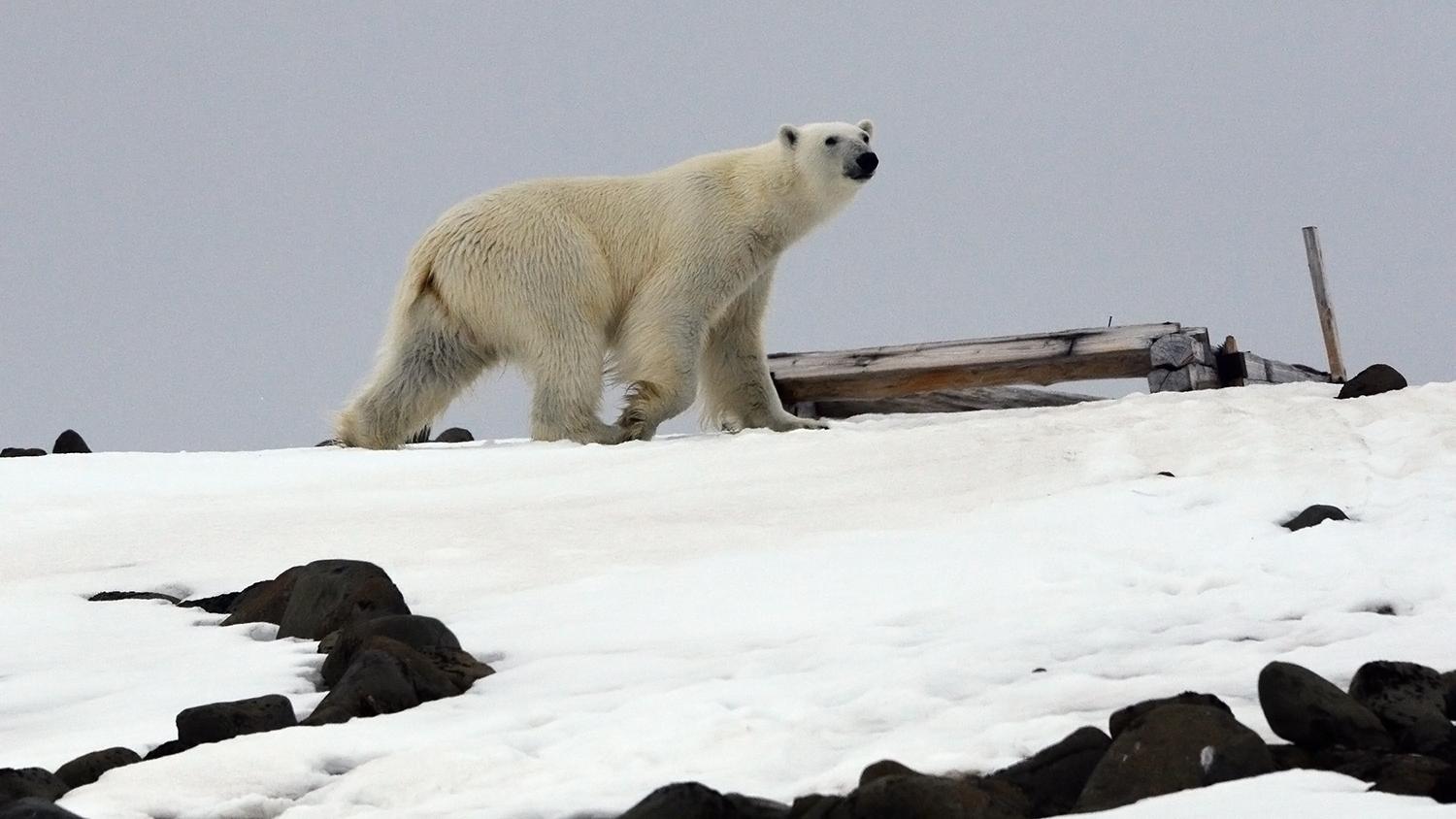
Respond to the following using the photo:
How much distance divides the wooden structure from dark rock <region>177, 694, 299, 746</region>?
7.64 m

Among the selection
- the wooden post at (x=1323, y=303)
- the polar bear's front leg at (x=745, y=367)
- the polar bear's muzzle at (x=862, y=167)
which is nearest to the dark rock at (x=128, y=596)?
the polar bear's front leg at (x=745, y=367)

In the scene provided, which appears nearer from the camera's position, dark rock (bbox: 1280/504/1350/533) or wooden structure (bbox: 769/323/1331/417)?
dark rock (bbox: 1280/504/1350/533)

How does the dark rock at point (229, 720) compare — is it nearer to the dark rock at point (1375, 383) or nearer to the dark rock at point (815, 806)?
the dark rock at point (815, 806)

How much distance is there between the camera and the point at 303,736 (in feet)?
9.93

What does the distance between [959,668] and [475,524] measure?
Result: 9.07ft

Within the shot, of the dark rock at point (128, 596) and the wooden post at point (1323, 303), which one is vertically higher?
the wooden post at point (1323, 303)

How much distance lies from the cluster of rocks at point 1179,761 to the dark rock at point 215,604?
2549 millimetres

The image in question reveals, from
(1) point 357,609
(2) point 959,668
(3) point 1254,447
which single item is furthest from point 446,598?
(3) point 1254,447

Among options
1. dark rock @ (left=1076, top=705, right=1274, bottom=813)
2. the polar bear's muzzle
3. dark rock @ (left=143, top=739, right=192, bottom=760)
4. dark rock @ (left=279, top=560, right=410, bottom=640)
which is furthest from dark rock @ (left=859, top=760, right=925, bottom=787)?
the polar bear's muzzle

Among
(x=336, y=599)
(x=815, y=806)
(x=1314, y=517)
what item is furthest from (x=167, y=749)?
(x=1314, y=517)

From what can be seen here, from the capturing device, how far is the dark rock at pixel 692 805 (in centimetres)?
238

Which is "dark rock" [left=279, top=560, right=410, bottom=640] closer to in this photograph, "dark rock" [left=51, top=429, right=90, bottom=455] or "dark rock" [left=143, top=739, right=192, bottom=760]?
A: "dark rock" [left=143, top=739, right=192, bottom=760]

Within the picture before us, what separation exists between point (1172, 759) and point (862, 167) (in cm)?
700

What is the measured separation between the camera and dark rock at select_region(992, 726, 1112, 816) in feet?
8.48
